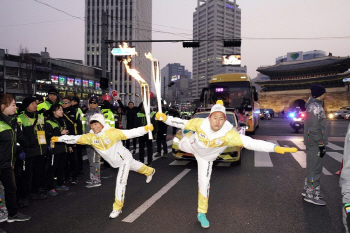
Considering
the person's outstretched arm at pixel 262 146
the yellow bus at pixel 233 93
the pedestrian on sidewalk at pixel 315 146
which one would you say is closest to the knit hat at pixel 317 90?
the pedestrian on sidewalk at pixel 315 146

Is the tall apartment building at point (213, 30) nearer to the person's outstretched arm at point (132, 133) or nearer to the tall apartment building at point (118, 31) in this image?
the tall apartment building at point (118, 31)

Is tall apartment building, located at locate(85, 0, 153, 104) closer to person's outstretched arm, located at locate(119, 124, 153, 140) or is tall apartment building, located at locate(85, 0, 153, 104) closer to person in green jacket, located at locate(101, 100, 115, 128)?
person in green jacket, located at locate(101, 100, 115, 128)

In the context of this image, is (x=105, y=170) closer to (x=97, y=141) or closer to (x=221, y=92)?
(x=97, y=141)

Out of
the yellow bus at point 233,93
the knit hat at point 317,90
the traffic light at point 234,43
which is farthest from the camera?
the yellow bus at point 233,93

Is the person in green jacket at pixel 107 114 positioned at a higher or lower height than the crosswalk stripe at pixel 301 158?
higher

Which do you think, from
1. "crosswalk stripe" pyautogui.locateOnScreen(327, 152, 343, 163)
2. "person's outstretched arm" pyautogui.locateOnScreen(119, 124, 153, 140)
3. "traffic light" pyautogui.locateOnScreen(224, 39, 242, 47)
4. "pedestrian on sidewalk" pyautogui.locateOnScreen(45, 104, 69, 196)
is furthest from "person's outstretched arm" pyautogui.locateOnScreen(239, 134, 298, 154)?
"traffic light" pyautogui.locateOnScreen(224, 39, 242, 47)

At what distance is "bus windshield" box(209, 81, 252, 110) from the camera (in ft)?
53.7

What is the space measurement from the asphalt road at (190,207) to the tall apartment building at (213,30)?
577 feet

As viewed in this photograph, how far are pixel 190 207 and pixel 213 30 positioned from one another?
19288cm

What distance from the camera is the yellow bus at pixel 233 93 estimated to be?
53.7ft

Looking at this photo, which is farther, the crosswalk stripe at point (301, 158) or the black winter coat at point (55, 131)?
the crosswalk stripe at point (301, 158)

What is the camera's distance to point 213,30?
184875 millimetres

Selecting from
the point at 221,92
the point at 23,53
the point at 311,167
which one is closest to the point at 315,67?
the point at 221,92

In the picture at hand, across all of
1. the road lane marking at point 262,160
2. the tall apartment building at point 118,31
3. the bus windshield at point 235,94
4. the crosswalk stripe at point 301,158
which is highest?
the tall apartment building at point 118,31
